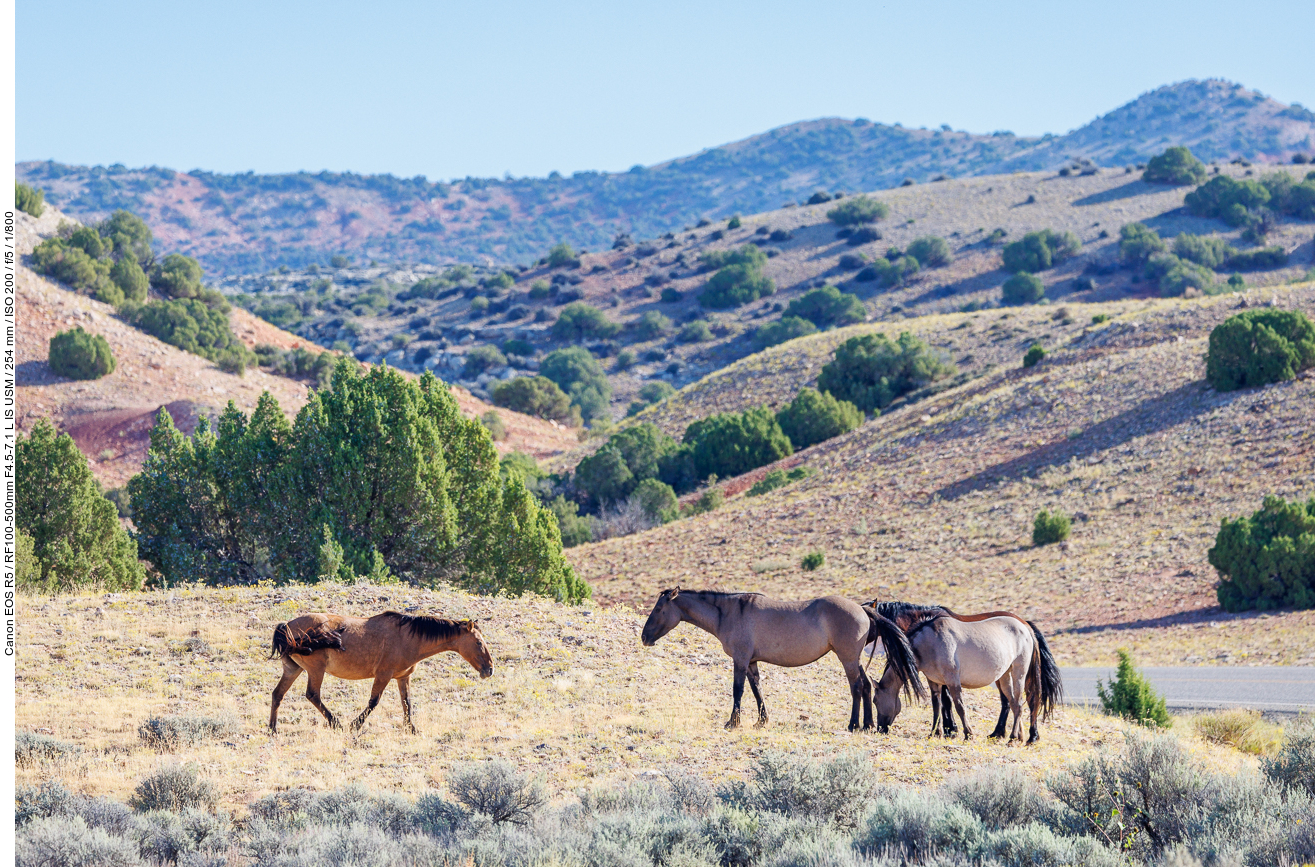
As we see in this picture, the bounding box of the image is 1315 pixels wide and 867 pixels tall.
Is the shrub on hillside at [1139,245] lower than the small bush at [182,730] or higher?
higher

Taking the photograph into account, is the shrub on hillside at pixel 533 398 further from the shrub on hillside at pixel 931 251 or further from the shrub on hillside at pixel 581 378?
the shrub on hillside at pixel 931 251

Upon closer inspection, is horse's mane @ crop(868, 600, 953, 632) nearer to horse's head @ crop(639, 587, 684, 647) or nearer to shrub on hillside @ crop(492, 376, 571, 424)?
horse's head @ crop(639, 587, 684, 647)

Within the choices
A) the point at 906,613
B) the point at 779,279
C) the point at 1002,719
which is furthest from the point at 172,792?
the point at 779,279

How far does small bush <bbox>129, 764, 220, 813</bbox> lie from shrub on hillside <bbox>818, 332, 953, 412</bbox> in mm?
41668

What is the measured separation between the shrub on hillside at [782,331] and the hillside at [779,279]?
0.92m

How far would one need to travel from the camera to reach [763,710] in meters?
13.3

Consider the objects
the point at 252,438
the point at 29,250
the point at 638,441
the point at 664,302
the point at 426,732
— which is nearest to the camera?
the point at 426,732

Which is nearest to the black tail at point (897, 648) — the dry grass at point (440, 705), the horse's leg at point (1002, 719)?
the dry grass at point (440, 705)

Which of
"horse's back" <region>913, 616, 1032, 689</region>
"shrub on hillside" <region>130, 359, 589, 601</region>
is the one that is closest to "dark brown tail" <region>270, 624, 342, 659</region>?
"horse's back" <region>913, 616, 1032, 689</region>

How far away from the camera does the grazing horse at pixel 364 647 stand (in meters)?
12.3

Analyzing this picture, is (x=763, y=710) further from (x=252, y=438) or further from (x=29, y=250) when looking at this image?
(x=29, y=250)

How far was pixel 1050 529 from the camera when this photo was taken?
29.0 m

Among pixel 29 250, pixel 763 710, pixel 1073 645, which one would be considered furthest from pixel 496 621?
pixel 29 250

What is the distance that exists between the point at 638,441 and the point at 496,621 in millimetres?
29313
